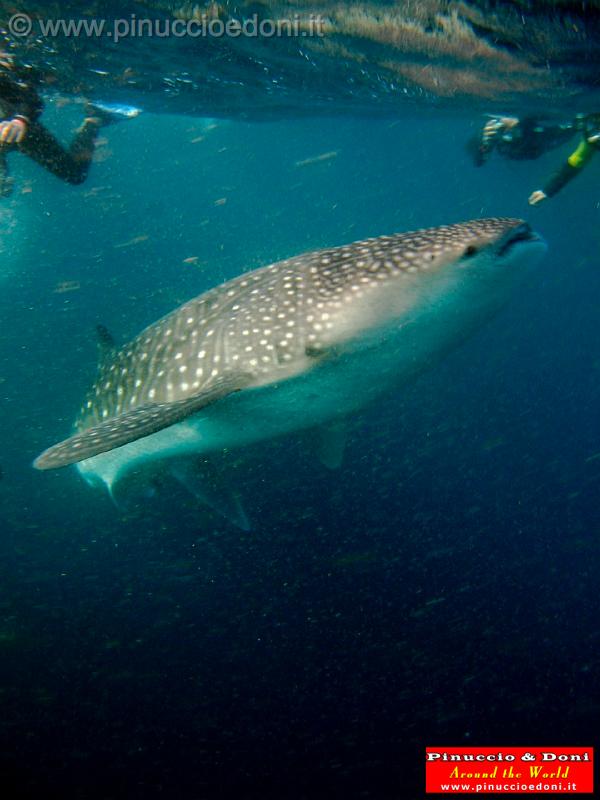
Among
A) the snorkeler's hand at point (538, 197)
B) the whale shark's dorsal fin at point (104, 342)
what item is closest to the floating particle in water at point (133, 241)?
the snorkeler's hand at point (538, 197)

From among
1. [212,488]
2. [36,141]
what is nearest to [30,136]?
[36,141]

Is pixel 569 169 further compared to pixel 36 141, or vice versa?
pixel 569 169

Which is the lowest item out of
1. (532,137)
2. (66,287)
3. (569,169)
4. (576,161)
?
(66,287)

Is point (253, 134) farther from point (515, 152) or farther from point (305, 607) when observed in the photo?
point (305, 607)

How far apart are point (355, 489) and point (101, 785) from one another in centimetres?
768

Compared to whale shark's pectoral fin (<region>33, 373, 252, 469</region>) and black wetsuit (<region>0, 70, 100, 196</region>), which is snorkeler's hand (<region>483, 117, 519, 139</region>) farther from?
whale shark's pectoral fin (<region>33, 373, 252, 469</region>)

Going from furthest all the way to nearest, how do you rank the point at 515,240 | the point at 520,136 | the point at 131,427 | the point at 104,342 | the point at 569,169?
the point at 520,136 → the point at 569,169 → the point at 104,342 → the point at 131,427 → the point at 515,240

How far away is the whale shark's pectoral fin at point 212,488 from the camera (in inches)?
284

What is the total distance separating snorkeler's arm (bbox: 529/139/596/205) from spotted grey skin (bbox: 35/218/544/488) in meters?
7.55

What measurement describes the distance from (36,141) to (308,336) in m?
A: 6.68

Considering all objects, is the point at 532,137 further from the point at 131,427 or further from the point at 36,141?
the point at 131,427

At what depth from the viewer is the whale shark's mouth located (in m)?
4.14

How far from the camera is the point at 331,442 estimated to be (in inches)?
286
